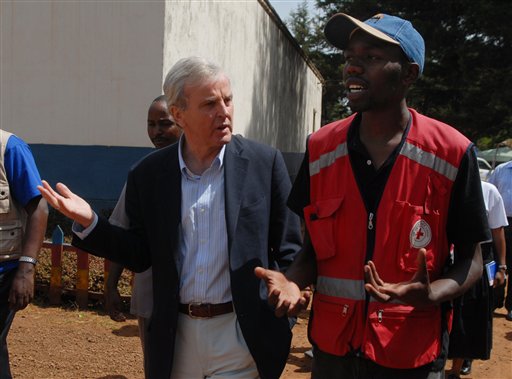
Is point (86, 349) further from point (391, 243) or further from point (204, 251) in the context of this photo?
point (391, 243)

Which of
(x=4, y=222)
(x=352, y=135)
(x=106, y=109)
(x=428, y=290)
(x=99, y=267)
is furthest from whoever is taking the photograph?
(x=106, y=109)

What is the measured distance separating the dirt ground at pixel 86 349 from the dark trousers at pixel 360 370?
3.41 meters

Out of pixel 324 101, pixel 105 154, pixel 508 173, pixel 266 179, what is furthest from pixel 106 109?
pixel 324 101

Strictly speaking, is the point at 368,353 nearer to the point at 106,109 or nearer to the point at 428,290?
the point at 428,290

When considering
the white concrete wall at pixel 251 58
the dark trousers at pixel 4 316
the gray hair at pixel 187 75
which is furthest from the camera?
the white concrete wall at pixel 251 58

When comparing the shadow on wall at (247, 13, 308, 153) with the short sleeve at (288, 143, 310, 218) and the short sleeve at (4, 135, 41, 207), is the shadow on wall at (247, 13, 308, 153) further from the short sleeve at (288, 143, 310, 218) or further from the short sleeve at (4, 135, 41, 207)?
the short sleeve at (288, 143, 310, 218)

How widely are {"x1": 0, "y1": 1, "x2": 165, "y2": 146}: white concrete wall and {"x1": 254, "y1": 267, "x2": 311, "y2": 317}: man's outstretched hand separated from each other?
8125 mm

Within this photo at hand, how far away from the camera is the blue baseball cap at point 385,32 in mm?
2371

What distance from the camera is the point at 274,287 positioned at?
2.34 metres

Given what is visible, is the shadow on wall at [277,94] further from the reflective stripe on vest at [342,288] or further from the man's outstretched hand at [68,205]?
the reflective stripe on vest at [342,288]

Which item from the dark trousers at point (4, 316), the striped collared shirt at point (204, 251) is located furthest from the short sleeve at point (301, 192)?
the dark trousers at point (4, 316)

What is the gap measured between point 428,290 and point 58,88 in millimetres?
9471

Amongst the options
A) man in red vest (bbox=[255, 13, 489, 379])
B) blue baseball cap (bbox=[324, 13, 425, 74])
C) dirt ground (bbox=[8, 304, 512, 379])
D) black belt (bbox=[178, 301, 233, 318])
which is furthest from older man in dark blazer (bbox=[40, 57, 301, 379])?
dirt ground (bbox=[8, 304, 512, 379])

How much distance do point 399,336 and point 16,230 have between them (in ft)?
7.87
